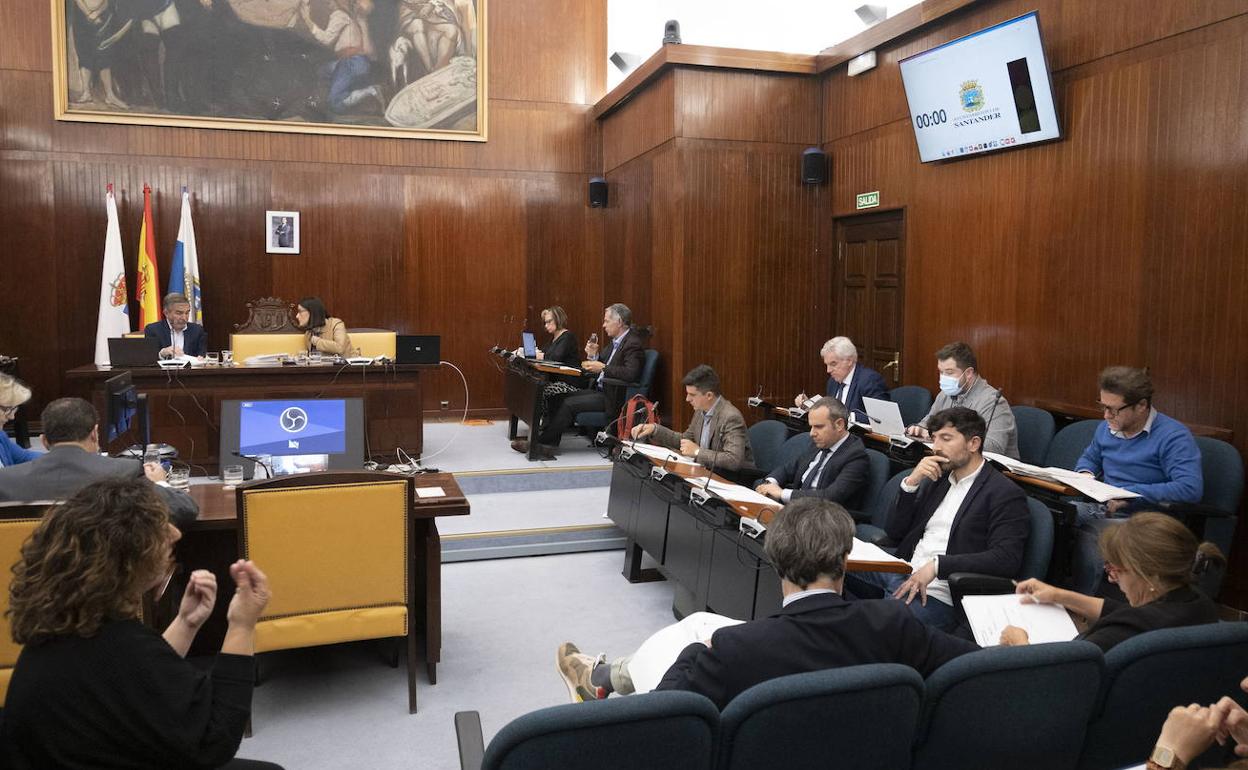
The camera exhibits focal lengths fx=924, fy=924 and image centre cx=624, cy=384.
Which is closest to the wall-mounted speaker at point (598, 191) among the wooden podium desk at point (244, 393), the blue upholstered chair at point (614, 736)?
the wooden podium desk at point (244, 393)

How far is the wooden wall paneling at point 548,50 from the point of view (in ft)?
30.3

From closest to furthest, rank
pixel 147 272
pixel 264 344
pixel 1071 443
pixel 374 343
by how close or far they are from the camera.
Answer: pixel 1071 443 < pixel 264 344 < pixel 374 343 < pixel 147 272

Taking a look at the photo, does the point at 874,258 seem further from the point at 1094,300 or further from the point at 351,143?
the point at 351,143

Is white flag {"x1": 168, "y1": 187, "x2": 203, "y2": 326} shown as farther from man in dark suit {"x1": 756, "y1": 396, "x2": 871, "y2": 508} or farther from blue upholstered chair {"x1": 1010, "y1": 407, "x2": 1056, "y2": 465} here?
blue upholstered chair {"x1": 1010, "y1": 407, "x2": 1056, "y2": 465}

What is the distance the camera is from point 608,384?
7.43 meters

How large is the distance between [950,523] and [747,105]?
4934 mm

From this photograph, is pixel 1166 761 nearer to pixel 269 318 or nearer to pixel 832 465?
pixel 832 465

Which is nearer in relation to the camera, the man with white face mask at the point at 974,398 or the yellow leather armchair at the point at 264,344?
the man with white face mask at the point at 974,398

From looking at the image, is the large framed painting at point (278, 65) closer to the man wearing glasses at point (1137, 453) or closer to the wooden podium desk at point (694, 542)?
the wooden podium desk at point (694, 542)

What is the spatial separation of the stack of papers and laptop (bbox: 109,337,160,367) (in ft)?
17.8

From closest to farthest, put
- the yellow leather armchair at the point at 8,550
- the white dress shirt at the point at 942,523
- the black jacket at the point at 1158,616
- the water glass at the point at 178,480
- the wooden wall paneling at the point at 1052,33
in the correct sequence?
the black jacket at the point at 1158,616
the yellow leather armchair at the point at 8,550
the white dress shirt at the point at 942,523
the water glass at the point at 178,480
the wooden wall paneling at the point at 1052,33

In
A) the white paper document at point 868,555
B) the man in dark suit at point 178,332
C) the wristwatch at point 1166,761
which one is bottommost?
the white paper document at point 868,555

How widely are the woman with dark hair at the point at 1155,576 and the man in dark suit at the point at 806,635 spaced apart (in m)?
0.42

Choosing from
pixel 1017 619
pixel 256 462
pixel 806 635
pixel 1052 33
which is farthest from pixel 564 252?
pixel 806 635
